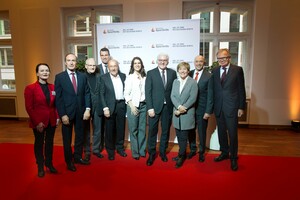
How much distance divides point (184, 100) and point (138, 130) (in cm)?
87

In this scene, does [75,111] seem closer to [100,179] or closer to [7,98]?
[100,179]

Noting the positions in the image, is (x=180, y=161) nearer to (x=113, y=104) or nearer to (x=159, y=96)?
(x=159, y=96)

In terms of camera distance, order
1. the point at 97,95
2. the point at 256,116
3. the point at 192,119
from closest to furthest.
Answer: the point at 192,119, the point at 97,95, the point at 256,116

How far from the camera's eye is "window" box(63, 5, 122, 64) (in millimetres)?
5711

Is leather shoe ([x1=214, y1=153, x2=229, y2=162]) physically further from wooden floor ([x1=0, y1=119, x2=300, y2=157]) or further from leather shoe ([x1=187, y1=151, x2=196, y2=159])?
wooden floor ([x1=0, y1=119, x2=300, y2=157])

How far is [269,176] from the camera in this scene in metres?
2.83

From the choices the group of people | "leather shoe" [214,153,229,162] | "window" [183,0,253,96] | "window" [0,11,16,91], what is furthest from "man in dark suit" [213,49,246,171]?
"window" [0,11,16,91]

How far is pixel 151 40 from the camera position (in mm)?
4102

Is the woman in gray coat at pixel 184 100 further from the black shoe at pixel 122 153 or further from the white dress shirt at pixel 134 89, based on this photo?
the black shoe at pixel 122 153

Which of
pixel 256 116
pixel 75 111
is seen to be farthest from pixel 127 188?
pixel 256 116

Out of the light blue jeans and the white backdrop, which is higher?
the white backdrop

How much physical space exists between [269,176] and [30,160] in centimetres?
334

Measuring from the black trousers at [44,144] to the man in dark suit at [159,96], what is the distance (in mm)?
1283

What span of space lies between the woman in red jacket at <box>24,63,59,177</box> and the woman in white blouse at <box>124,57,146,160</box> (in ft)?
3.23
